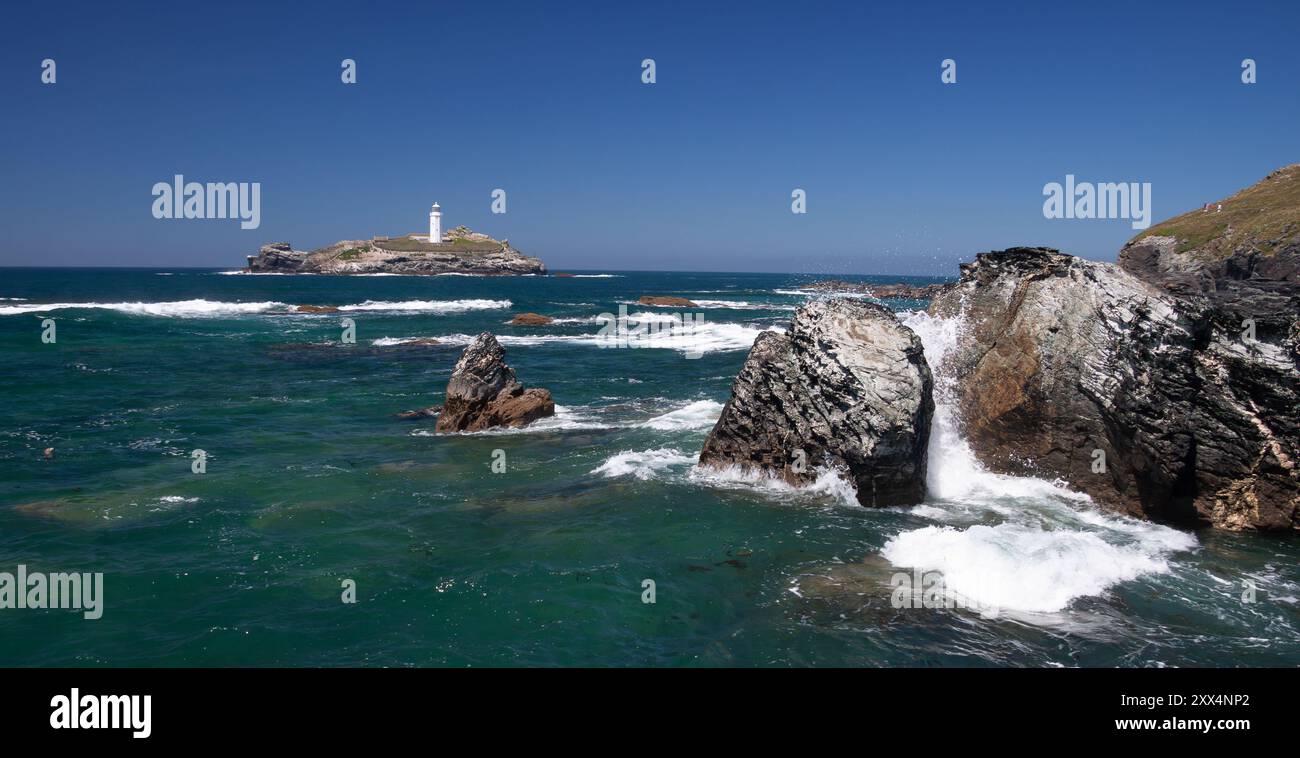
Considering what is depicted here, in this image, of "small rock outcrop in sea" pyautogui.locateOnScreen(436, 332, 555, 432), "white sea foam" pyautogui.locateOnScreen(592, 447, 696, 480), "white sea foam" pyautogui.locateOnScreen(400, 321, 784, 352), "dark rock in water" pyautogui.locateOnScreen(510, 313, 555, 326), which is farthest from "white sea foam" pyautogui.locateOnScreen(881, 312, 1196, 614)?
"dark rock in water" pyautogui.locateOnScreen(510, 313, 555, 326)

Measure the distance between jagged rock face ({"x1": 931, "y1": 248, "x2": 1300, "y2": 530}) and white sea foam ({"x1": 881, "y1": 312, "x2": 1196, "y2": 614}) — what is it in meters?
0.68

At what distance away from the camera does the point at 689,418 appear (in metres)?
24.5

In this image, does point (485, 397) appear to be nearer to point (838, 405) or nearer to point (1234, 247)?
point (838, 405)

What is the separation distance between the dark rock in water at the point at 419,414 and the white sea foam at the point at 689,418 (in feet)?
24.9

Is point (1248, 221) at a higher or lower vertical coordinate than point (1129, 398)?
higher

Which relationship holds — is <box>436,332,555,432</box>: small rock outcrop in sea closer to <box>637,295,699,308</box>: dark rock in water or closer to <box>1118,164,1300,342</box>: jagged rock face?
<box>1118,164,1300,342</box>: jagged rock face

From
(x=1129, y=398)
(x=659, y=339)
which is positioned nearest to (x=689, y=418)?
(x=1129, y=398)

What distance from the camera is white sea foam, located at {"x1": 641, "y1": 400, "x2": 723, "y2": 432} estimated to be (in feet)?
76.5

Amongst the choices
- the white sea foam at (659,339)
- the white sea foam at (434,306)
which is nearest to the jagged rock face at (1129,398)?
the white sea foam at (659,339)

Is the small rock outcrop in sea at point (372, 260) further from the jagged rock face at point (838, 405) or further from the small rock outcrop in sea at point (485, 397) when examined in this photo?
the jagged rock face at point (838, 405)

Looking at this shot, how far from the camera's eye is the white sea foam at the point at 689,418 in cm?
2333

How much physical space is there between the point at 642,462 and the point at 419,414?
33.7ft
